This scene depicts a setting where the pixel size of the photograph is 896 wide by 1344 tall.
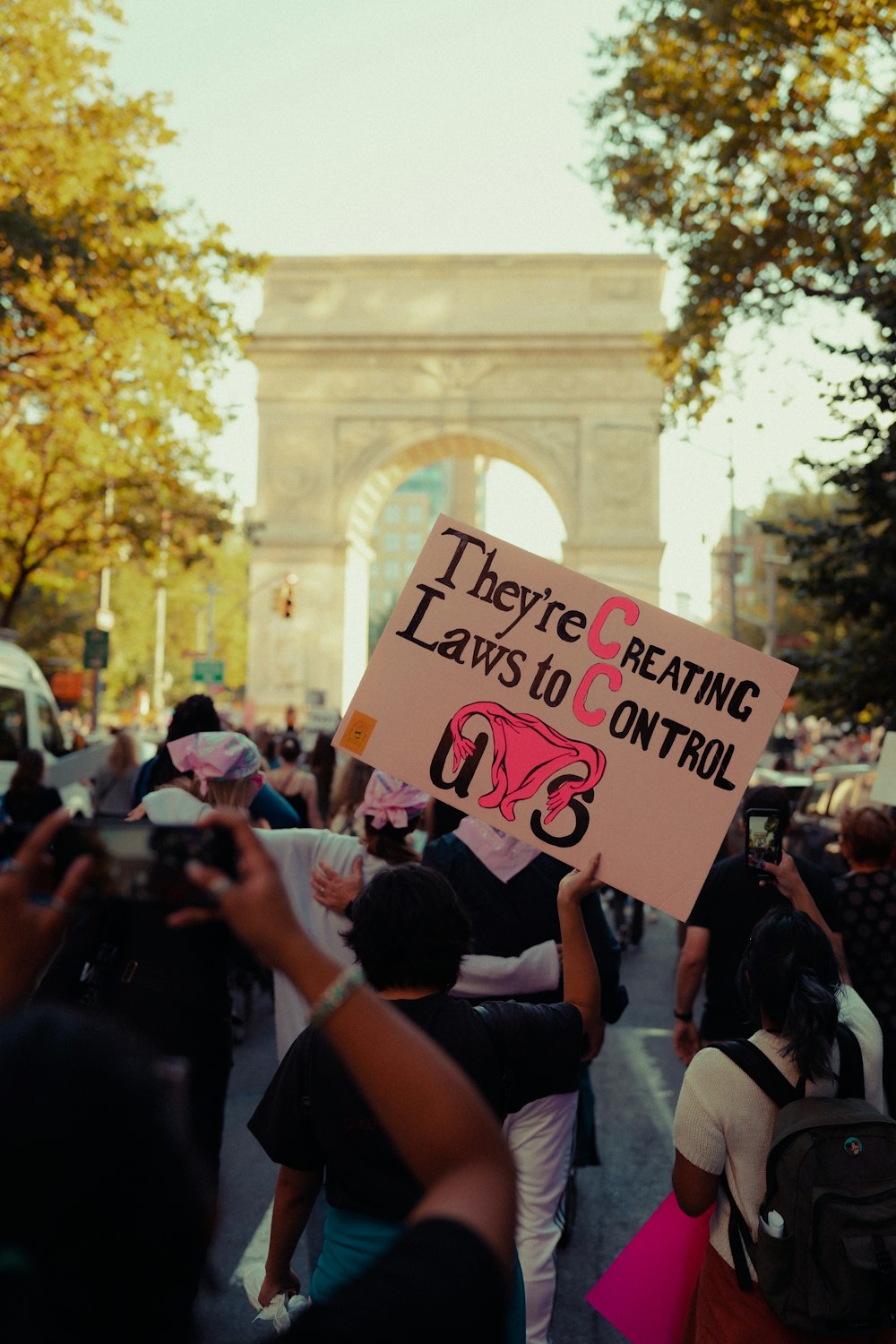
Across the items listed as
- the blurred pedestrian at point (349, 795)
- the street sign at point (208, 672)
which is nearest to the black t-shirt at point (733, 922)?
the blurred pedestrian at point (349, 795)

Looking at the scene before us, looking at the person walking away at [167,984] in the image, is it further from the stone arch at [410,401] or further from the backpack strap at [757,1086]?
the stone arch at [410,401]

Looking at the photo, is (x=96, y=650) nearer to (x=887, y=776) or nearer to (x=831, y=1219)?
(x=887, y=776)

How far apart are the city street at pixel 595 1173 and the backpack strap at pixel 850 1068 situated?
4.30ft

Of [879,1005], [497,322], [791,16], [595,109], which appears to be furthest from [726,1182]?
[497,322]

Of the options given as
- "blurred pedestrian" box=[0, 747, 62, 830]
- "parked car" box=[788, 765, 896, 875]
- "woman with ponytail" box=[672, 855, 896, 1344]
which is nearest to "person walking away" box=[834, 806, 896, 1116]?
"parked car" box=[788, 765, 896, 875]

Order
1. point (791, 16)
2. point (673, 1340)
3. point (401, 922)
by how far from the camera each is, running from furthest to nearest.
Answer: point (791, 16)
point (673, 1340)
point (401, 922)

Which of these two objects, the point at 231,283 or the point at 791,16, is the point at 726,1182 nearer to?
the point at 791,16

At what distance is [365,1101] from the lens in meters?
2.41

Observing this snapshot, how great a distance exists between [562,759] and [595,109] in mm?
12725

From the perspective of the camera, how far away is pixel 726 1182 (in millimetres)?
2805

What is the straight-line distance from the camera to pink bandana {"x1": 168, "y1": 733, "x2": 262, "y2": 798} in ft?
12.4

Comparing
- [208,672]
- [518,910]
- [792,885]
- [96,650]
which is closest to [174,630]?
[208,672]

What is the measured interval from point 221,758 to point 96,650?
1773 centimetres

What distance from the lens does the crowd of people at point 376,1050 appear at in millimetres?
1128
